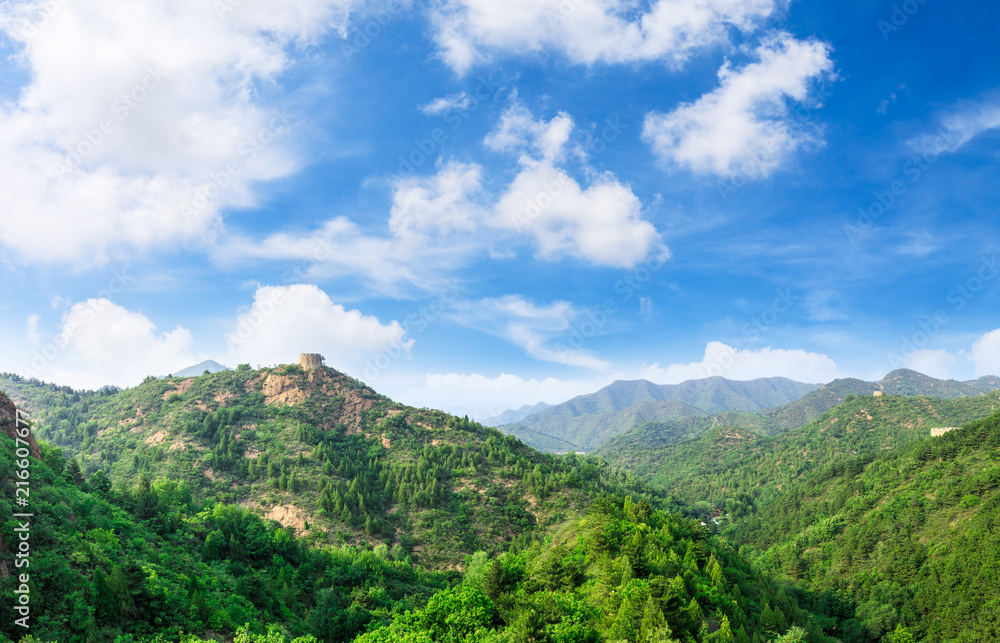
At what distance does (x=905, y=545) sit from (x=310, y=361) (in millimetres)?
138668

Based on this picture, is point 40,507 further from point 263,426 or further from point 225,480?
point 263,426

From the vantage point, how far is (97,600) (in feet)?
93.2

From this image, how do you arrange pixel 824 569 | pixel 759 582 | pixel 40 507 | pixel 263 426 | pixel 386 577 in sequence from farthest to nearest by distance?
pixel 263 426 < pixel 824 569 < pixel 759 582 < pixel 386 577 < pixel 40 507

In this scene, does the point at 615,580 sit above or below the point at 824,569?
above

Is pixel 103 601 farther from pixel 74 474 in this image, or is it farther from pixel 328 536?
pixel 328 536

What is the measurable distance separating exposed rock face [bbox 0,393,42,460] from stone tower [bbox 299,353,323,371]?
81.3 m

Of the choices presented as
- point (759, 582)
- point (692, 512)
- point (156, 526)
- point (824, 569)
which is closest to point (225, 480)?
point (156, 526)

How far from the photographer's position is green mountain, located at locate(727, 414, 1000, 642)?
226 feet

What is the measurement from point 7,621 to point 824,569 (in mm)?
122671

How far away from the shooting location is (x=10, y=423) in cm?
4047

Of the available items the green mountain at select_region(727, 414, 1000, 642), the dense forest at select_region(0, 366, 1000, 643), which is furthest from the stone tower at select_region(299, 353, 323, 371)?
the green mountain at select_region(727, 414, 1000, 642)

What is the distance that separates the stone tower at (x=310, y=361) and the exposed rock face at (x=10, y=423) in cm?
8134

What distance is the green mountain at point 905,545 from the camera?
6881cm

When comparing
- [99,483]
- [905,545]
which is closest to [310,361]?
[99,483]
